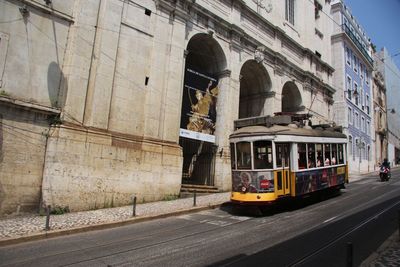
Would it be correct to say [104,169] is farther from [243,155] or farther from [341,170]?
[341,170]

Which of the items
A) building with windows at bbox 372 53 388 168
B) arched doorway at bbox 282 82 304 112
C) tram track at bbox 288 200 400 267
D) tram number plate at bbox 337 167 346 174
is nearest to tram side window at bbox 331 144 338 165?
tram number plate at bbox 337 167 346 174

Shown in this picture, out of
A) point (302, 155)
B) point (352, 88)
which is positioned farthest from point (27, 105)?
point (352, 88)

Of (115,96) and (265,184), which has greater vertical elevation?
(115,96)

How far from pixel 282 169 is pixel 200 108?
7.45 m

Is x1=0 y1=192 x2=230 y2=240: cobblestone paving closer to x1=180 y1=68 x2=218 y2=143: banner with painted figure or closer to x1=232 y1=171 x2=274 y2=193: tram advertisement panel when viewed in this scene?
x1=232 y1=171 x2=274 y2=193: tram advertisement panel

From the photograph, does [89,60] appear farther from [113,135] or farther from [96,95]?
[113,135]

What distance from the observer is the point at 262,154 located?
490 inches

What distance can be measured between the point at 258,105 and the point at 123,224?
55.5 ft

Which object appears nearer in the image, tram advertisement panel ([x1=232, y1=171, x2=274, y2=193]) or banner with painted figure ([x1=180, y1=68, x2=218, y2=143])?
tram advertisement panel ([x1=232, y1=171, x2=274, y2=193])

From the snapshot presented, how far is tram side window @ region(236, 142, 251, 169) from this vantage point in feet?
41.5

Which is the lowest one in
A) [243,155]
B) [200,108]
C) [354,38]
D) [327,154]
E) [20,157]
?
[20,157]

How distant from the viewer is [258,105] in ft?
83.2

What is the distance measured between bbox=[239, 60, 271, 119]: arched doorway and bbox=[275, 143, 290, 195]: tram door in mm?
12014

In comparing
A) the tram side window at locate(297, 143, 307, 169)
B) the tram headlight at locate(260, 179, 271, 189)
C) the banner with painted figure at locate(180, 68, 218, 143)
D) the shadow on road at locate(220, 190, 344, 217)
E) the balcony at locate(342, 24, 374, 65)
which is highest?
the balcony at locate(342, 24, 374, 65)
